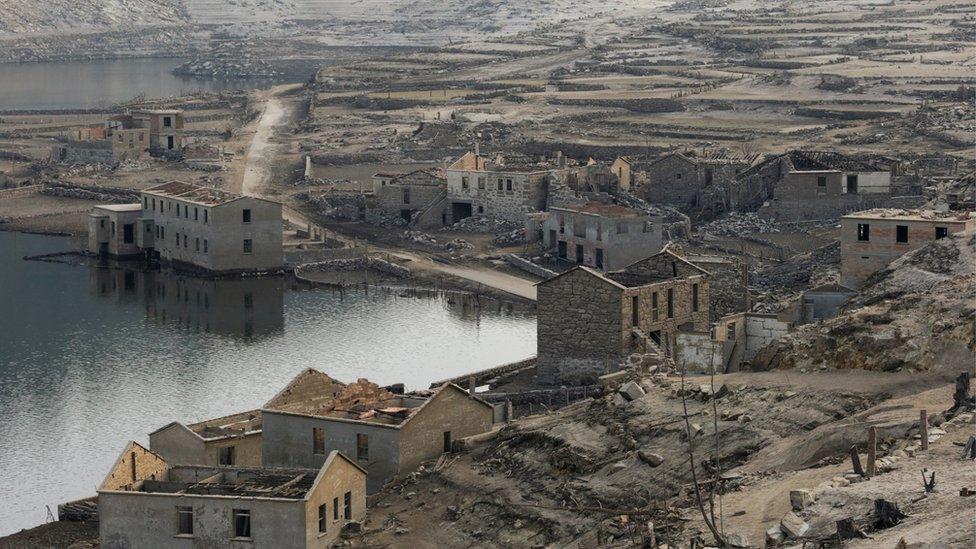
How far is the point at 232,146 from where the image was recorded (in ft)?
323

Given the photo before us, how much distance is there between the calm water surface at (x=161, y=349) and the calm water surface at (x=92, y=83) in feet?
214

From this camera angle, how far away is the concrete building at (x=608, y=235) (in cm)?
6172

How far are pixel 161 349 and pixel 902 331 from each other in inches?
1073

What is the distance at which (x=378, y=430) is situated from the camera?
35.5m

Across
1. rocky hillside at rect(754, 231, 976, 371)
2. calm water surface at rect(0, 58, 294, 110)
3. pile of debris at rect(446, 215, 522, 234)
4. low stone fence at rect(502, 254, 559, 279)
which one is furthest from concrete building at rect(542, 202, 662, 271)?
calm water surface at rect(0, 58, 294, 110)

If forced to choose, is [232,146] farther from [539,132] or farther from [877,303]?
[877,303]

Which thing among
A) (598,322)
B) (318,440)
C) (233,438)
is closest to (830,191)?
(598,322)

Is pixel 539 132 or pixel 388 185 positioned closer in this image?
pixel 388 185

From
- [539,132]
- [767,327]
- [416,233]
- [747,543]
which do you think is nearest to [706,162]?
[416,233]

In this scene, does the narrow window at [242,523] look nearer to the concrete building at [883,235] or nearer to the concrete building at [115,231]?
the concrete building at [883,235]

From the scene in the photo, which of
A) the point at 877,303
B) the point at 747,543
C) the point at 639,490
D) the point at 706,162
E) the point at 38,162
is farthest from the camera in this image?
the point at 38,162

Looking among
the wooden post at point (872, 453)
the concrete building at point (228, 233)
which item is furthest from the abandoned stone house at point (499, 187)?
the wooden post at point (872, 453)

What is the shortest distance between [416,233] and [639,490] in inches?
1687

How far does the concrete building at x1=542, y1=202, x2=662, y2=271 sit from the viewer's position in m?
61.7
